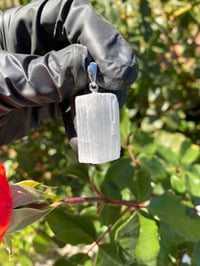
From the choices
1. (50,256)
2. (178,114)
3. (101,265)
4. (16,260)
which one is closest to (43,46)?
(101,265)

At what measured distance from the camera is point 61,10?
59cm

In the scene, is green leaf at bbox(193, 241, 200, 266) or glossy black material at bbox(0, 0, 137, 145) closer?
glossy black material at bbox(0, 0, 137, 145)

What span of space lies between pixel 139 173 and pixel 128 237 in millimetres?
151

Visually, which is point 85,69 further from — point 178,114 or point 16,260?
point 178,114

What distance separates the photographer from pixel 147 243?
76 cm

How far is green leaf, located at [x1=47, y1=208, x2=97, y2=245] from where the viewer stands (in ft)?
2.73

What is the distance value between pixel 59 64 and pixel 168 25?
0.85 meters

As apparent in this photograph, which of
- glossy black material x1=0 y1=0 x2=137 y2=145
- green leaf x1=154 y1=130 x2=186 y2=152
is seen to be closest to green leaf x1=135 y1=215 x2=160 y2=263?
glossy black material x1=0 y1=0 x2=137 y2=145

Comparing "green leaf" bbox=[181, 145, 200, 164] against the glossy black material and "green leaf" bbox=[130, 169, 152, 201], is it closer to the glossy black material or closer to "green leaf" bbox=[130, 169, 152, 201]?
"green leaf" bbox=[130, 169, 152, 201]

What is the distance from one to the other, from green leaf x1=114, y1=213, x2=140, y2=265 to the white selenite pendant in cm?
25

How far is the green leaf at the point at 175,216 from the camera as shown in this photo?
75cm

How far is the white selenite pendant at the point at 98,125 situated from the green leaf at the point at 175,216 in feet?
0.79

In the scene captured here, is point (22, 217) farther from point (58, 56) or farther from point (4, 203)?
point (58, 56)

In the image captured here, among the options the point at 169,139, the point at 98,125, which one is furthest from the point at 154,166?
the point at 98,125
